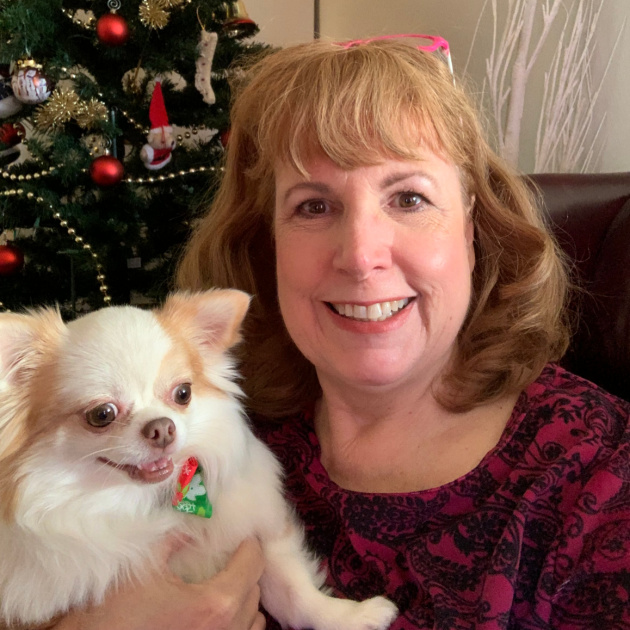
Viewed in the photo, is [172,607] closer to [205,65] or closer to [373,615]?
[373,615]

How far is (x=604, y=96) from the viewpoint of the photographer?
2.18 metres

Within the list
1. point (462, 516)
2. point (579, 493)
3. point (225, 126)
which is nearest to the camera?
point (579, 493)

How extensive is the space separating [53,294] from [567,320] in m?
2.10

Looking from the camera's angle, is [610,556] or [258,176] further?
[258,176]

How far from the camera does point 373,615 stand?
1043 millimetres

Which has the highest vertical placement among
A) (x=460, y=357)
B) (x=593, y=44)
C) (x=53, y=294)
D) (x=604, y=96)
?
(x=593, y=44)

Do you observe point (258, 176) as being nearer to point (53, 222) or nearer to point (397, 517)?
point (397, 517)

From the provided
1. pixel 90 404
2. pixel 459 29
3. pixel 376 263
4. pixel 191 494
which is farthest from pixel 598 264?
pixel 459 29

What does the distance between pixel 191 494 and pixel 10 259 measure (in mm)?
1618

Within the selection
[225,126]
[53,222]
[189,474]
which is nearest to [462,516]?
[189,474]

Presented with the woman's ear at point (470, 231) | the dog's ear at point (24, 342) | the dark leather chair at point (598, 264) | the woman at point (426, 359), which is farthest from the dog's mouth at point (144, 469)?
the dark leather chair at point (598, 264)

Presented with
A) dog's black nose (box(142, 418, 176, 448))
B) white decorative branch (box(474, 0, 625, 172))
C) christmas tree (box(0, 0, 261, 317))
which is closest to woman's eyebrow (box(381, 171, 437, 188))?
dog's black nose (box(142, 418, 176, 448))

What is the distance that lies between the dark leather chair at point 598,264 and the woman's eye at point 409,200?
603mm

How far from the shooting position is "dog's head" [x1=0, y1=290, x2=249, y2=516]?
97cm
